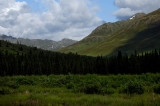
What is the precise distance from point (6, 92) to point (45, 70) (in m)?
113

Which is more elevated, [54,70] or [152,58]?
[152,58]

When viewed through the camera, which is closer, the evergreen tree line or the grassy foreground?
the grassy foreground

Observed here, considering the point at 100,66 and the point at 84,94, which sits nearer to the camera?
the point at 84,94

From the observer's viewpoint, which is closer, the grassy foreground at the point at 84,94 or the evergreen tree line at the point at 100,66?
the grassy foreground at the point at 84,94

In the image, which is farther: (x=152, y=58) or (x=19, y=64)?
(x=19, y=64)

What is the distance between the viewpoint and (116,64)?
343 ft

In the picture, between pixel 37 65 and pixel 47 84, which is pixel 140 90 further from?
pixel 37 65

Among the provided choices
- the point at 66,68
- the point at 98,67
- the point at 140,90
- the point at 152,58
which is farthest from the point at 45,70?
the point at 140,90

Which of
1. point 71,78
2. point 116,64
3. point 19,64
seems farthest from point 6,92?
point 19,64

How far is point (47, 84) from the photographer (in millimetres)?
15922

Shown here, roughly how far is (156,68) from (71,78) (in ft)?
307

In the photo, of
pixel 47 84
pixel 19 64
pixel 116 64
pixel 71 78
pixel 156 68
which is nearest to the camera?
pixel 47 84

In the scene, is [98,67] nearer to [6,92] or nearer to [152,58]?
[152,58]

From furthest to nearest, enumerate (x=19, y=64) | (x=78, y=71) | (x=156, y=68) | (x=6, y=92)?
1. (x=78, y=71)
2. (x=19, y=64)
3. (x=156, y=68)
4. (x=6, y=92)
